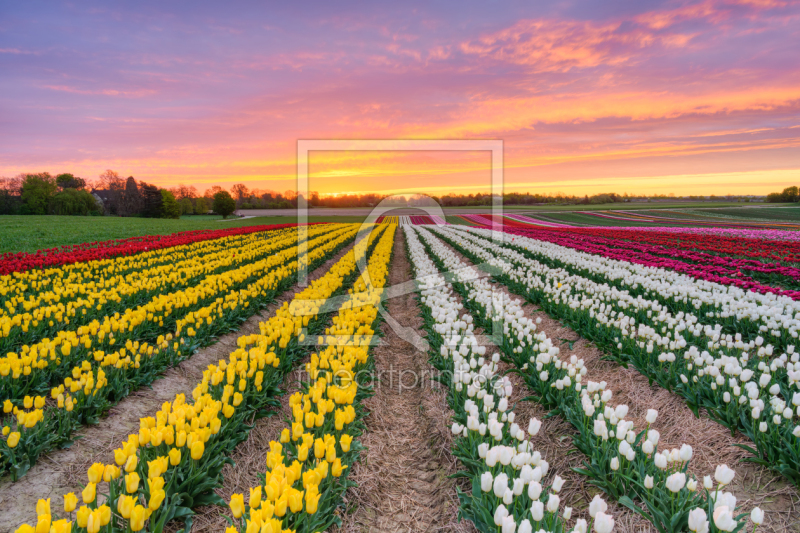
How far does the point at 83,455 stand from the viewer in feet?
12.7

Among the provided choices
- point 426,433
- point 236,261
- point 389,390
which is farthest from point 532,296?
point 236,261

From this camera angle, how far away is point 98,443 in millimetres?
4047

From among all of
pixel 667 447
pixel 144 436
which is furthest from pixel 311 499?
pixel 667 447

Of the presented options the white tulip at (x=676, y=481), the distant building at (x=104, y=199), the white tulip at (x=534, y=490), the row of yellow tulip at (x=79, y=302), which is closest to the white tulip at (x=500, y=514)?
the white tulip at (x=534, y=490)

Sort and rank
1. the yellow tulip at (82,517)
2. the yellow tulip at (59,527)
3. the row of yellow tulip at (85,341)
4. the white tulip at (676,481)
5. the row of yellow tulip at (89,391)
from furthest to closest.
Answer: the row of yellow tulip at (85,341) < the row of yellow tulip at (89,391) < the white tulip at (676,481) < the yellow tulip at (82,517) < the yellow tulip at (59,527)

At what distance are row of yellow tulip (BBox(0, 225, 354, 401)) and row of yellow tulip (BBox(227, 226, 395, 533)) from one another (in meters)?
3.02

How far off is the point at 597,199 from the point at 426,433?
9336 centimetres

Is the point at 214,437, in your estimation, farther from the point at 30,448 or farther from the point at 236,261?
the point at 236,261

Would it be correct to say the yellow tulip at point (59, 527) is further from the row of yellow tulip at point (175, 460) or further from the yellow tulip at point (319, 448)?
the yellow tulip at point (319, 448)

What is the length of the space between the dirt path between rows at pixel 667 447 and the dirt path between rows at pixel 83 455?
3.33 m

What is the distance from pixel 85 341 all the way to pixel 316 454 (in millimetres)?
4088

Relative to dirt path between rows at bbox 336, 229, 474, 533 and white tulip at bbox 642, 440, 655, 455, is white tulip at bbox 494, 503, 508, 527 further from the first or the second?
white tulip at bbox 642, 440, 655, 455

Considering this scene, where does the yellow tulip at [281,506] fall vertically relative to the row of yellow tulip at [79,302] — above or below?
below

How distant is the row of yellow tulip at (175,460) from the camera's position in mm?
2293
